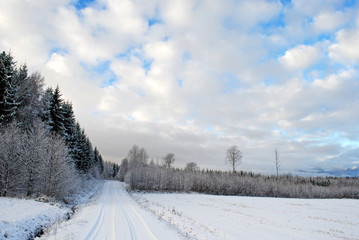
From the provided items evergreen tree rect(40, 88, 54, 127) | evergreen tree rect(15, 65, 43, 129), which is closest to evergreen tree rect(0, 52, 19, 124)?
evergreen tree rect(15, 65, 43, 129)

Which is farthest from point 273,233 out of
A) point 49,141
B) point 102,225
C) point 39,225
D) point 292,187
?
point 292,187

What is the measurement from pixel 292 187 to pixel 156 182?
42.8 m

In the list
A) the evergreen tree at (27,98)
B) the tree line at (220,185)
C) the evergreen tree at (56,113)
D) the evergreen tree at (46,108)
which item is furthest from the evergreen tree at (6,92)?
the tree line at (220,185)

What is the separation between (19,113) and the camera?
28344 millimetres

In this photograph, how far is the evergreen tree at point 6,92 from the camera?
24047 mm

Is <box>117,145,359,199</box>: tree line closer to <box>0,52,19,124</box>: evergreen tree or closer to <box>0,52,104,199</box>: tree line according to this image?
<box>0,52,104,199</box>: tree line

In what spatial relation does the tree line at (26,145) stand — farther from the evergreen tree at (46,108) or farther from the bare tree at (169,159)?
the bare tree at (169,159)

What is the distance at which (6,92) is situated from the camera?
79.5 ft

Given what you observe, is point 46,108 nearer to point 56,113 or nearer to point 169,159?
point 56,113

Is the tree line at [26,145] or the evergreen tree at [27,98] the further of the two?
the evergreen tree at [27,98]

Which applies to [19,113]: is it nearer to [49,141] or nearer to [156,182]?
[49,141]

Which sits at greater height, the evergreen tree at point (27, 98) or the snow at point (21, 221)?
the evergreen tree at point (27, 98)

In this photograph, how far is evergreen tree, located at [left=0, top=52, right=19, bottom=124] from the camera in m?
24.0

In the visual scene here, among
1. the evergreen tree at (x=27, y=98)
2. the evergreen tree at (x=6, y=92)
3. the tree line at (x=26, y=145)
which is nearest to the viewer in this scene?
the tree line at (x=26, y=145)
